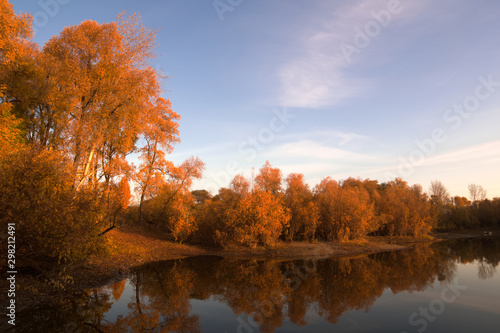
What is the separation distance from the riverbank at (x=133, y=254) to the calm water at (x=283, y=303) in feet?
3.54

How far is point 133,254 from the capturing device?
76.4 feet

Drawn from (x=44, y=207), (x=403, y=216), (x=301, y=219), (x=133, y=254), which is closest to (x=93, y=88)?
(x=44, y=207)

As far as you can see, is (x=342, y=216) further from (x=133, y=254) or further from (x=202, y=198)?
(x=133, y=254)

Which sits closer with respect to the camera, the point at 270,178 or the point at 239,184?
the point at 239,184

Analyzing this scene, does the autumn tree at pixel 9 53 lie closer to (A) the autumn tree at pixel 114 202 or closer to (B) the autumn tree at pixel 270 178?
(A) the autumn tree at pixel 114 202

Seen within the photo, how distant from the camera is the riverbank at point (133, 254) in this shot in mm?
11828

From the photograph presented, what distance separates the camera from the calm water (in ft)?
31.2

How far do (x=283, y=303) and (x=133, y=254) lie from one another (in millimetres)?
15819

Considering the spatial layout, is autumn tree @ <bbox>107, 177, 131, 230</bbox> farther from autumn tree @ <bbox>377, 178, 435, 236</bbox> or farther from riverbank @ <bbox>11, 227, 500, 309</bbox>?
autumn tree @ <bbox>377, 178, 435, 236</bbox>

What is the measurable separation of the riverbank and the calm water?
1.08 metres

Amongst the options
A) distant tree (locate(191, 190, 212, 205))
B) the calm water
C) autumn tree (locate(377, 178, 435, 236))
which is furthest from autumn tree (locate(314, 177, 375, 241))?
the calm water

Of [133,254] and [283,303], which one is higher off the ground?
[133,254]

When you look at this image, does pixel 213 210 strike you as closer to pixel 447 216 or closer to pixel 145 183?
pixel 145 183

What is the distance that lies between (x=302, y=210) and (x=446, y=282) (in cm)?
1893
